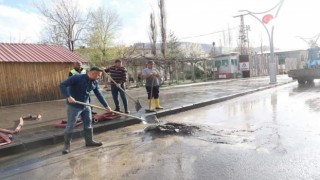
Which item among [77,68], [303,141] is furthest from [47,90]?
[303,141]

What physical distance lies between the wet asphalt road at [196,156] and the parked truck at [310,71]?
505 inches

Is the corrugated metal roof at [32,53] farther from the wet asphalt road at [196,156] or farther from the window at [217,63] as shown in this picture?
the window at [217,63]

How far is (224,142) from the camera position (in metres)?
6.69

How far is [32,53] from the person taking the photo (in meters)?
17.1

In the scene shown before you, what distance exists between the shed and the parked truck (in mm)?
12765

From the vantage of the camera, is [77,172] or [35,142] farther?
[35,142]

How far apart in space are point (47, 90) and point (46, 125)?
26.2 ft

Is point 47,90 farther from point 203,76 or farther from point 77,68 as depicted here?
point 203,76

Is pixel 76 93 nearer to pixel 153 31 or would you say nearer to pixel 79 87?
pixel 79 87

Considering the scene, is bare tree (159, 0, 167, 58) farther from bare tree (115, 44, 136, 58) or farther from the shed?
the shed

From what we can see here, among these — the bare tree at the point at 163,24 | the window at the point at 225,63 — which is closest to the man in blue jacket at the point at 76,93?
the window at the point at 225,63

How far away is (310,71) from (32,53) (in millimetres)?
15432

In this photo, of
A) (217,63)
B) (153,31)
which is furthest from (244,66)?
(153,31)

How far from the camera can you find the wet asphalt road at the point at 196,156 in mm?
4992
